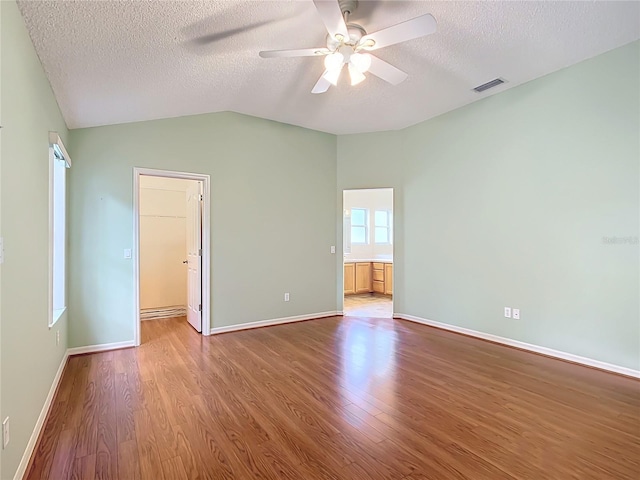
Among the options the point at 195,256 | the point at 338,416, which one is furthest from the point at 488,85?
the point at 195,256

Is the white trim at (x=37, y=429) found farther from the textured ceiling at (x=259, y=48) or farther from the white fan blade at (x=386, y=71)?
the white fan blade at (x=386, y=71)

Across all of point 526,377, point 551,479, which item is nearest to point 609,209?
point 526,377

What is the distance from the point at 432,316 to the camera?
4867 mm

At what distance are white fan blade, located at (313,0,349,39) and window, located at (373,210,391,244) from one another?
6.20 m

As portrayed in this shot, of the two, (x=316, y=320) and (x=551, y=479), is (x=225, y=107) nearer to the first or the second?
(x=316, y=320)

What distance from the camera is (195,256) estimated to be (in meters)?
4.68

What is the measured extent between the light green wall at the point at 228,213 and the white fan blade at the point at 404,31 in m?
2.71

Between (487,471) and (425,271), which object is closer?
(487,471)

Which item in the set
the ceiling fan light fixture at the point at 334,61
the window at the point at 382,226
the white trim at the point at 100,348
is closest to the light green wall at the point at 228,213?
the white trim at the point at 100,348

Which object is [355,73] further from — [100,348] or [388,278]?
[388,278]

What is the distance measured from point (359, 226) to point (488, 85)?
472 cm

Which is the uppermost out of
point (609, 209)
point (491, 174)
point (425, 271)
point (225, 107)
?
point (225, 107)

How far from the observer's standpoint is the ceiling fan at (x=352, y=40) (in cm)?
205

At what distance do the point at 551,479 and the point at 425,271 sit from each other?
3316 mm
